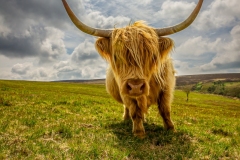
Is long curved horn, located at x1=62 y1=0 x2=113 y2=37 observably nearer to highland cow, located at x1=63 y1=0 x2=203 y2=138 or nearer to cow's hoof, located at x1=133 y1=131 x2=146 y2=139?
highland cow, located at x1=63 y1=0 x2=203 y2=138

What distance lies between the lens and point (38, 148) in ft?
14.2

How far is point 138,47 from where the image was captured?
5.39 meters

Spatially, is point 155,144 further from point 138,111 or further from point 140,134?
point 138,111

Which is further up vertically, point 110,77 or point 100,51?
point 100,51

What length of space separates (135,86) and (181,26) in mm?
1957

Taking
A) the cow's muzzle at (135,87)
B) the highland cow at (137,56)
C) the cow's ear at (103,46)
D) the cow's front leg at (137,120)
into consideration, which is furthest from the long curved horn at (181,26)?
the cow's front leg at (137,120)

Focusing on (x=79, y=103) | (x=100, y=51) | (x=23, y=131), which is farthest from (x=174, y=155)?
(x=79, y=103)

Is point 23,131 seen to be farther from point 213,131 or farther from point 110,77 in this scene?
point 213,131

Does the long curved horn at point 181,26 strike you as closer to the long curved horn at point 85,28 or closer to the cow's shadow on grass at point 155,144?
the long curved horn at point 85,28

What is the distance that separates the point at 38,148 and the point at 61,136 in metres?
1.08

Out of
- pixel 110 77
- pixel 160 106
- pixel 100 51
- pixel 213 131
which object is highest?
pixel 100 51

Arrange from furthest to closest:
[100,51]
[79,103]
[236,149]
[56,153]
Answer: [79,103], [100,51], [236,149], [56,153]

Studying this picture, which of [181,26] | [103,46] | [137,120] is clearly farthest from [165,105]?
[103,46]

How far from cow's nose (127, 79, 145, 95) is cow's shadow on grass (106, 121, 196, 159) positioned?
1.16 meters
